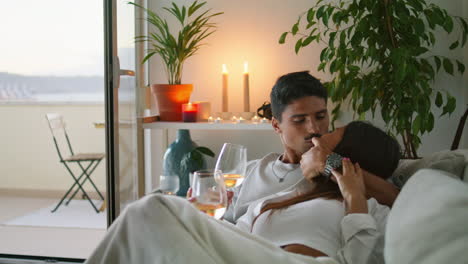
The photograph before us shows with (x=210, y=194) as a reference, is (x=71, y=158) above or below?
below

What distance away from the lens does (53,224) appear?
3789mm

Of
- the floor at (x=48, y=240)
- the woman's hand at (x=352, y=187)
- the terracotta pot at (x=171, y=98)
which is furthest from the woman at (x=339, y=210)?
the floor at (x=48, y=240)

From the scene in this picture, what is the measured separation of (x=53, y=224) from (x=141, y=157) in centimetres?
134

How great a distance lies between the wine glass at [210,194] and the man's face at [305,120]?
0.46m

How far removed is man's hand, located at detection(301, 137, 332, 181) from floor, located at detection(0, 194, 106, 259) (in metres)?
1.75

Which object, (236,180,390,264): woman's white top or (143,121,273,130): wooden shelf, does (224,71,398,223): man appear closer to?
(236,180,390,264): woman's white top

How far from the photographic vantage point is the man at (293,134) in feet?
5.33

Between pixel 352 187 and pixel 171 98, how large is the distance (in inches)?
61.0

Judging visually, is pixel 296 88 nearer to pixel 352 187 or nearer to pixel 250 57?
pixel 352 187

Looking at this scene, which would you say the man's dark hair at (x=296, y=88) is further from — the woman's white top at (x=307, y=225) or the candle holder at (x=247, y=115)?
the candle holder at (x=247, y=115)

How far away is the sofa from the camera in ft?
2.40

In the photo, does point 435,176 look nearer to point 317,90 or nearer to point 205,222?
point 205,222

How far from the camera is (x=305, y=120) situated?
164 centimetres

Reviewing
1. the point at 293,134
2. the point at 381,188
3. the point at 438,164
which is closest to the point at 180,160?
the point at 293,134
